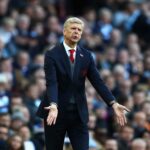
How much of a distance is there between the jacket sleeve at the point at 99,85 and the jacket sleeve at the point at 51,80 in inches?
16.9

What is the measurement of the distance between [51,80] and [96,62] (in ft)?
21.6

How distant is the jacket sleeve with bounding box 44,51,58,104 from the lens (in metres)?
7.45

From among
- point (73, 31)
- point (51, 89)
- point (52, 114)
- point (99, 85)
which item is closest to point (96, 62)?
point (99, 85)

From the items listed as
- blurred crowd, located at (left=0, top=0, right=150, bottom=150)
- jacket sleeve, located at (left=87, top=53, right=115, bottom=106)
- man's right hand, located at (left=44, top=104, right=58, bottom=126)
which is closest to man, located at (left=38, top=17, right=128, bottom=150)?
jacket sleeve, located at (left=87, top=53, right=115, bottom=106)

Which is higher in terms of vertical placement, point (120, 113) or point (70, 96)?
point (70, 96)

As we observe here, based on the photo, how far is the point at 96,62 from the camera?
1409cm

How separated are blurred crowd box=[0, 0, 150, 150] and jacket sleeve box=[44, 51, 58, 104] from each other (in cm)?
268

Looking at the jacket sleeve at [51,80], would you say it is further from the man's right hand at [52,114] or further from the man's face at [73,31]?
the man's face at [73,31]

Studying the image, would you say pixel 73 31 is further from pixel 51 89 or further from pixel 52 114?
pixel 52 114

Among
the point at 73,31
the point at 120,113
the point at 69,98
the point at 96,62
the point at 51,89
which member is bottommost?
the point at 120,113

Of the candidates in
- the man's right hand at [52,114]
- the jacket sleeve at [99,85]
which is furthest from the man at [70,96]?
the man's right hand at [52,114]

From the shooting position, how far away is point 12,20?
13.5 metres

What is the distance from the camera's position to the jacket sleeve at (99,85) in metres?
7.75

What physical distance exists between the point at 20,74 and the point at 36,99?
861 millimetres
